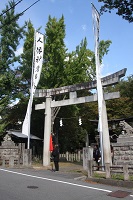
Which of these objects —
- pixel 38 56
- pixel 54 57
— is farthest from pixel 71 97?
pixel 54 57

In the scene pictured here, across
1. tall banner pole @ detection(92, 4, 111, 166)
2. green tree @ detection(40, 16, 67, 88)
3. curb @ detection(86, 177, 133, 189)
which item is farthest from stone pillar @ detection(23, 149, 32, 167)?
green tree @ detection(40, 16, 67, 88)

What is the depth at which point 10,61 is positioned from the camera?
86.5 feet

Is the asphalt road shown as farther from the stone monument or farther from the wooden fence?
the stone monument

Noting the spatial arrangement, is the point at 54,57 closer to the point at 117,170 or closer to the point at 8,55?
the point at 8,55

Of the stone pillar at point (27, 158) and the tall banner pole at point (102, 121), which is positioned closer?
the tall banner pole at point (102, 121)

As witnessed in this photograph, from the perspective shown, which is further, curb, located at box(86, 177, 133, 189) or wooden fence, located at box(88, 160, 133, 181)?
wooden fence, located at box(88, 160, 133, 181)

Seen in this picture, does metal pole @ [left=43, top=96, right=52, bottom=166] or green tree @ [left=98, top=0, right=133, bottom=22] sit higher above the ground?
green tree @ [left=98, top=0, right=133, bottom=22]

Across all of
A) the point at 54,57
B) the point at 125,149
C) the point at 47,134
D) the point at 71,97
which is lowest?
the point at 125,149

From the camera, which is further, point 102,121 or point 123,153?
point 102,121

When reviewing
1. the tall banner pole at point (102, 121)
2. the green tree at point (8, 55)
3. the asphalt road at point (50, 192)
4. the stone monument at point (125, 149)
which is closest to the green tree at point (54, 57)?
the green tree at point (8, 55)

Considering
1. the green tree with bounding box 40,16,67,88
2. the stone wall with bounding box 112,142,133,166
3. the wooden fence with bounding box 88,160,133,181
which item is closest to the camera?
the wooden fence with bounding box 88,160,133,181

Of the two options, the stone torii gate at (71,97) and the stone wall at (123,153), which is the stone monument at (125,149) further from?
the stone torii gate at (71,97)

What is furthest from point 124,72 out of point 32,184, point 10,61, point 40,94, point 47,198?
point 10,61

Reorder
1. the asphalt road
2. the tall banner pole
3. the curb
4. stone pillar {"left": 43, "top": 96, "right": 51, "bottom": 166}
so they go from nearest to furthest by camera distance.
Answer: the asphalt road → the curb → the tall banner pole → stone pillar {"left": 43, "top": 96, "right": 51, "bottom": 166}
